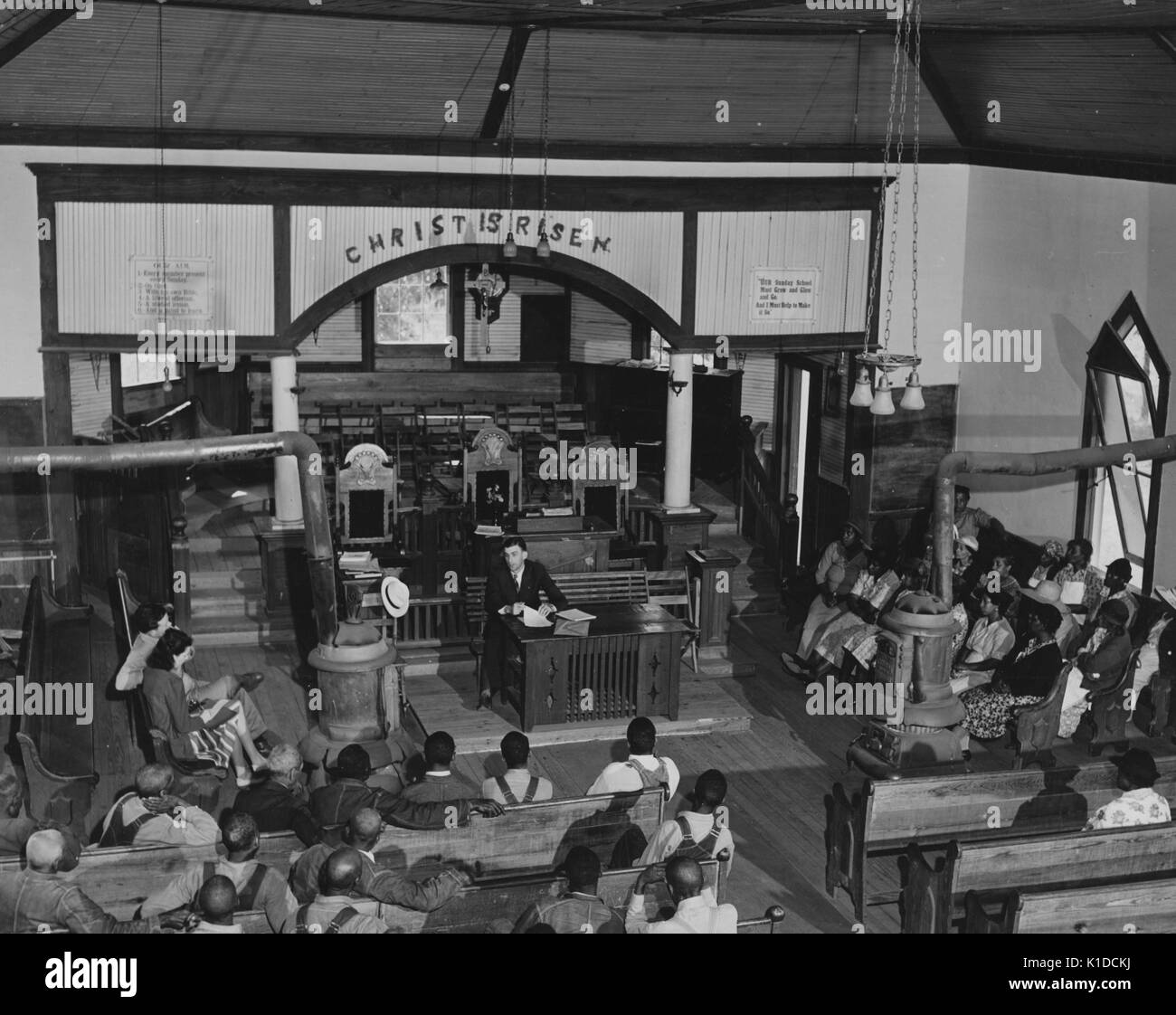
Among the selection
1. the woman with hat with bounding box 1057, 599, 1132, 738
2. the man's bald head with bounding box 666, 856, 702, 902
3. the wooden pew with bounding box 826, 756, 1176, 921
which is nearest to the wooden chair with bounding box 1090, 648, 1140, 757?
the woman with hat with bounding box 1057, 599, 1132, 738

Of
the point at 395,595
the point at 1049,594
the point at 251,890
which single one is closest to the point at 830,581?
the point at 1049,594

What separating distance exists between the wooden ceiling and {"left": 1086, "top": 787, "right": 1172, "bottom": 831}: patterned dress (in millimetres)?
5087

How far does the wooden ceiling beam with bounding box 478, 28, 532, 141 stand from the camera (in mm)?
13367

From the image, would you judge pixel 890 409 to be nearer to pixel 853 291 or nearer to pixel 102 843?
pixel 853 291

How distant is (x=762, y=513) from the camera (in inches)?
679

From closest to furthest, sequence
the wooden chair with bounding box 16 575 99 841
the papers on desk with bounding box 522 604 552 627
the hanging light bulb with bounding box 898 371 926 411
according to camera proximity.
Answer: the wooden chair with bounding box 16 575 99 841 < the hanging light bulb with bounding box 898 371 926 411 < the papers on desk with bounding box 522 604 552 627

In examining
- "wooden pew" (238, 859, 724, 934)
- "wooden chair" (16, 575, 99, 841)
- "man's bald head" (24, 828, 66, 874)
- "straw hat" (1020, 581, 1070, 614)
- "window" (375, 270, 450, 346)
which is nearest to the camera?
"man's bald head" (24, 828, 66, 874)

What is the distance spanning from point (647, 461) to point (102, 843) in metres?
11.9

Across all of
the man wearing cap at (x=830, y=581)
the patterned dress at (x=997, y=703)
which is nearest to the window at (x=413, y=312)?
the man wearing cap at (x=830, y=581)

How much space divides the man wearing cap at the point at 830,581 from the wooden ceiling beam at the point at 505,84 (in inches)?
191

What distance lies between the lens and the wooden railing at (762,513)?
54.7ft

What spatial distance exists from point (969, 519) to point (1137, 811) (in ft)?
21.3

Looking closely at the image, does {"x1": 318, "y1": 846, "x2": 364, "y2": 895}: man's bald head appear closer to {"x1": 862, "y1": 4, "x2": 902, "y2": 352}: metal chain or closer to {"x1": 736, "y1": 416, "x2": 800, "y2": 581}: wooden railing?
{"x1": 736, "y1": 416, "x2": 800, "y2": 581}: wooden railing

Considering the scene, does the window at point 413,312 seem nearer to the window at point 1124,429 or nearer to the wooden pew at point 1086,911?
the window at point 1124,429
